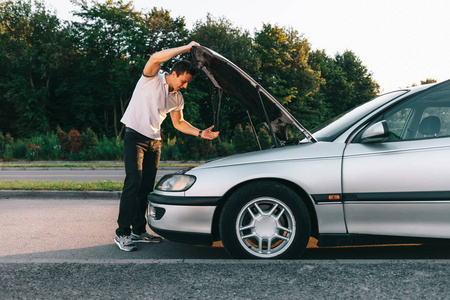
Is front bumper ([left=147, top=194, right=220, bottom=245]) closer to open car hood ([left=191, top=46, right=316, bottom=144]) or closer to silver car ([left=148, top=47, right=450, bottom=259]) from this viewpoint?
silver car ([left=148, top=47, right=450, bottom=259])

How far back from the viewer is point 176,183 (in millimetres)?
3871

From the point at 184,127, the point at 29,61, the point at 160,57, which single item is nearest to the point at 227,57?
the point at 29,61

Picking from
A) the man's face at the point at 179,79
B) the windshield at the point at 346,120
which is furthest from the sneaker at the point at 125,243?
the windshield at the point at 346,120

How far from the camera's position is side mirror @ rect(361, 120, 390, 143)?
11.6 ft

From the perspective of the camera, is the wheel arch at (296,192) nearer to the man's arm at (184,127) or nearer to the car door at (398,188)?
the car door at (398,188)

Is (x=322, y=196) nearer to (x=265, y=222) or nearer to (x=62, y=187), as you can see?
(x=265, y=222)

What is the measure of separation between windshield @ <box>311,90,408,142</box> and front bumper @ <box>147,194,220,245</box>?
45.2 inches

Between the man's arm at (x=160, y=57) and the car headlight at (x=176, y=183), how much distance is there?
1052 mm

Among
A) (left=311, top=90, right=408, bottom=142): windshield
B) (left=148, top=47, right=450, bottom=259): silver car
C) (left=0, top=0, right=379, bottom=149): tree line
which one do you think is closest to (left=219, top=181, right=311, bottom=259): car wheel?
(left=148, top=47, right=450, bottom=259): silver car

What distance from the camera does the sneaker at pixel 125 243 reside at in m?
4.39

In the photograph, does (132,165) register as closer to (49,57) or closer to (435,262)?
(435,262)

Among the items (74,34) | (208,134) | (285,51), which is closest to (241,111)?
(285,51)

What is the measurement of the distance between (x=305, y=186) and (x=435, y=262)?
111cm

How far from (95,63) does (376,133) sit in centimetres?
3555
